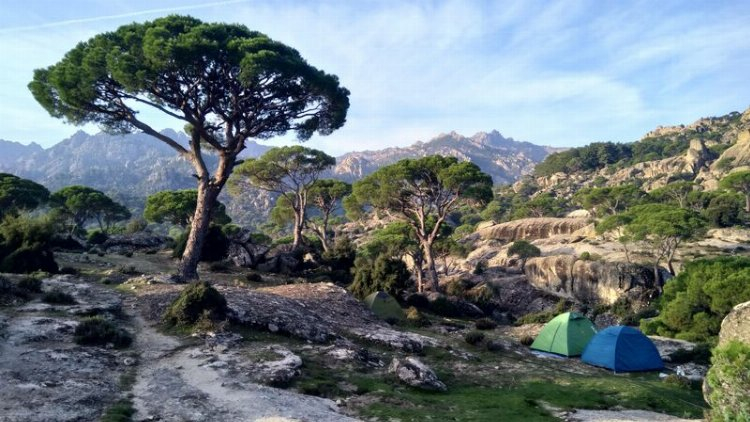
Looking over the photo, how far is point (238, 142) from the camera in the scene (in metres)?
28.2

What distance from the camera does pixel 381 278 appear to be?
1281 inches

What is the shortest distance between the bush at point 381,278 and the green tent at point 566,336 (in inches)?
454

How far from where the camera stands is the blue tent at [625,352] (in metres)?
18.8

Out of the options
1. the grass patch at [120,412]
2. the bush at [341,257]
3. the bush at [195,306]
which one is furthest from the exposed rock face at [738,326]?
the bush at [341,257]

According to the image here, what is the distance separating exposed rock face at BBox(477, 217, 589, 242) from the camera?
75.4 meters

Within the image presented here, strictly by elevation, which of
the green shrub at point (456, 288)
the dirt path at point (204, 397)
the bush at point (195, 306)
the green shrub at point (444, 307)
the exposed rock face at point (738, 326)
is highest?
the exposed rock face at point (738, 326)

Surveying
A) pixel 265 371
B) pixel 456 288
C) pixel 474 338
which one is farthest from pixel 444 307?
pixel 265 371

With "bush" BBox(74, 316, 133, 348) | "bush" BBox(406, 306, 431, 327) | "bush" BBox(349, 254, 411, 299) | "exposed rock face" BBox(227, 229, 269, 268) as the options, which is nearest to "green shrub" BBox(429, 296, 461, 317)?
"bush" BBox(349, 254, 411, 299)

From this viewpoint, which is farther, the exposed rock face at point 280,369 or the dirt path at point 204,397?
the exposed rock face at point 280,369

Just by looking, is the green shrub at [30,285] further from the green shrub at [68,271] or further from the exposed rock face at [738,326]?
the exposed rock face at [738,326]

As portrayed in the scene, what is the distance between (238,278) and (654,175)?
4837 inches

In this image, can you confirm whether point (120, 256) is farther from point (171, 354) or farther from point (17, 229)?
point (171, 354)

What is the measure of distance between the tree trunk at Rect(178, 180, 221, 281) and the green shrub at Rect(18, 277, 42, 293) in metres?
6.99

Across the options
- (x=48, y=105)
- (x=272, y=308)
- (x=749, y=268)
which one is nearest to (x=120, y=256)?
(x=48, y=105)
